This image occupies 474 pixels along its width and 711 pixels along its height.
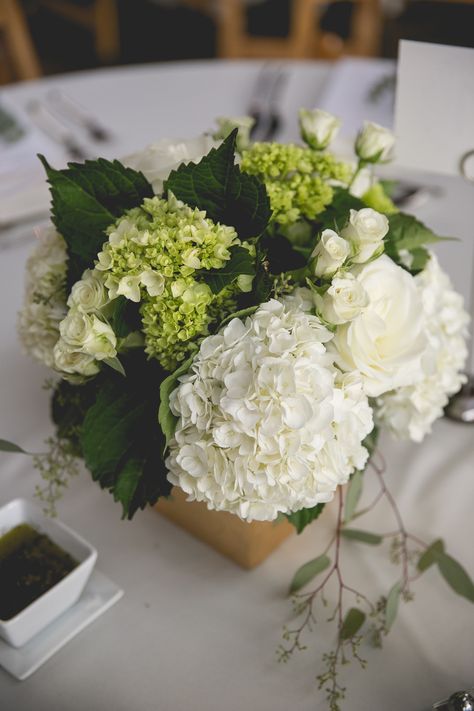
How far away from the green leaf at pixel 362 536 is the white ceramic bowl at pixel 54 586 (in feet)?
0.89

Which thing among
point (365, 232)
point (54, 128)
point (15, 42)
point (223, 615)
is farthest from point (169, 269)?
point (15, 42)

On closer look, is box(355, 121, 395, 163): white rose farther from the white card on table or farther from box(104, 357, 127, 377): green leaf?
box(104, 357, 127, 377): green leaf

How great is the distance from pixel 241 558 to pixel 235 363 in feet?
0.96

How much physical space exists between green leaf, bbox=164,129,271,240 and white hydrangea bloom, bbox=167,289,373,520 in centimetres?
9

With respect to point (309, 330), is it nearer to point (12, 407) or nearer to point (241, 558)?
point (241, 558)

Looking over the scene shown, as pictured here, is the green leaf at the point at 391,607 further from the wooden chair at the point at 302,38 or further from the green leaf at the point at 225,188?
the wooden chair at the point at 302,38

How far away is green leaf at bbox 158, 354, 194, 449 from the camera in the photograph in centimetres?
55

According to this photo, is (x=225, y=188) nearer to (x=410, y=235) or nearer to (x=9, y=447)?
(x=410, y=235)

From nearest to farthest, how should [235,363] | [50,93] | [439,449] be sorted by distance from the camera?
1. [235,363]
2. [439,449]
3. [50,93]

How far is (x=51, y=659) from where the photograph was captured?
0.65 meters

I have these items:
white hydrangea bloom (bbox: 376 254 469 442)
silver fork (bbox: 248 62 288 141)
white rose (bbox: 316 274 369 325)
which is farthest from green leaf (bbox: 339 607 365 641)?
silver fork (bbox: 248 62 288 141)

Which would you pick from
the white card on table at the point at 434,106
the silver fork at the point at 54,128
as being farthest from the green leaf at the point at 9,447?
the silver fork at the point at 54,128

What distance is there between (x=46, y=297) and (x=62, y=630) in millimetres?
322

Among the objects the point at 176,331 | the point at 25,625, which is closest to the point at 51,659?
the point at 25,625
